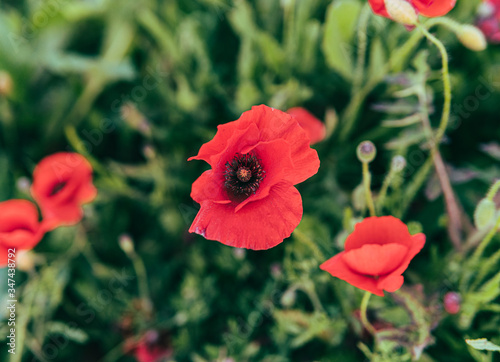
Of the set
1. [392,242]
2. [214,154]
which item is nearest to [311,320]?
[392,242]

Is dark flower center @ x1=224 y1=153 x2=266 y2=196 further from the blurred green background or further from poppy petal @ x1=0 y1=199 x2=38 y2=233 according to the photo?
poppy petal @ x1=0 y1=199 x2=38 y2=233

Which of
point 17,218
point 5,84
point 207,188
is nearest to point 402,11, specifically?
point 207,188

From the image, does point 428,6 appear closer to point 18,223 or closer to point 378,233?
point 378,233

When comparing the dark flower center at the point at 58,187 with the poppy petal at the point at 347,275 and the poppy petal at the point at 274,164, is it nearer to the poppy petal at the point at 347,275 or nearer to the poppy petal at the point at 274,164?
the poppy petal at the point at 274,164

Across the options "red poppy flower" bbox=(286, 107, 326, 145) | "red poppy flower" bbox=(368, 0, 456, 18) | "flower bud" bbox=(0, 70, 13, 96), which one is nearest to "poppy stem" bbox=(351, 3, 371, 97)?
"red poppy flower" bbox=(286, 107, 326, 145)

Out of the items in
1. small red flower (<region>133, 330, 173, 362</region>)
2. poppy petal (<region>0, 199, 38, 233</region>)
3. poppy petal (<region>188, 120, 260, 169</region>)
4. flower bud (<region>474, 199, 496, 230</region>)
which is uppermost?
poppy petal (<region>188, 120, 260, 169</region>)

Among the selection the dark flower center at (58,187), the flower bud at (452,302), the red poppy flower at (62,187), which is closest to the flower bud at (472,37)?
the flower bud at (452,302)
